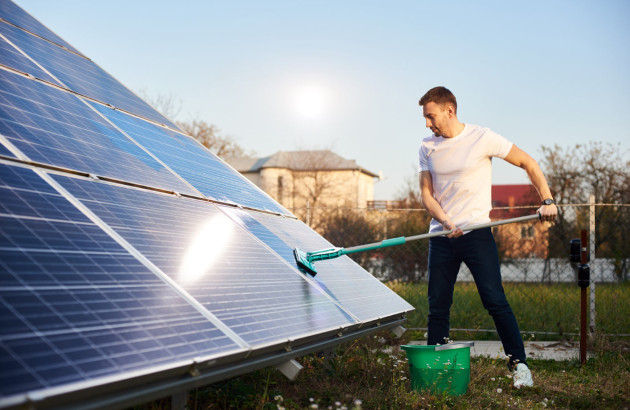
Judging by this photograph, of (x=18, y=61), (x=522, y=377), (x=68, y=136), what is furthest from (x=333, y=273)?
(x=18, y=61)

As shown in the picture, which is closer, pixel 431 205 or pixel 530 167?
pixel 530 167

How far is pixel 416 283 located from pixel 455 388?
949cm

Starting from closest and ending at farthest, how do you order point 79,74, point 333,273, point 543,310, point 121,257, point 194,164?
1. point 121,257
2. point 333,273
3. point 194,164
4. point 79,74
5. point 543,310

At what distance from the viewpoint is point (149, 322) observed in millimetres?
2229

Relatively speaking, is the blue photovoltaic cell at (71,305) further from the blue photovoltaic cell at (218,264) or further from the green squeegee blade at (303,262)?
the green squeegee blade at (303,262)

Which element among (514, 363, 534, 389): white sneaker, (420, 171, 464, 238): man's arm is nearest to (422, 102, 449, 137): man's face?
(420, 171, 464, 238): man's arm

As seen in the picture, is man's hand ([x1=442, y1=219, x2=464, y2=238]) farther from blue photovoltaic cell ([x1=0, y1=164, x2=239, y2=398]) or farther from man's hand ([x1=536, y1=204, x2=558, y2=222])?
blue photovoltaic cell ([x1=0, y1=164, x2=239, y2=398])

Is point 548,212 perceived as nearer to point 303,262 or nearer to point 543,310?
point 303,262

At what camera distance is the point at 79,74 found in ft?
17.2

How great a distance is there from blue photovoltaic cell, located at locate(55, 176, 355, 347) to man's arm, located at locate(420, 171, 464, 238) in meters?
1.25

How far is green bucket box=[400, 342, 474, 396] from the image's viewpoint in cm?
409

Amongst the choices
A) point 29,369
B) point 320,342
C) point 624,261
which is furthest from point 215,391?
point 624,261

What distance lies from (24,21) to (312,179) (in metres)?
47.8

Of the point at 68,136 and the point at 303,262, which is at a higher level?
the point at 68,136
